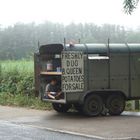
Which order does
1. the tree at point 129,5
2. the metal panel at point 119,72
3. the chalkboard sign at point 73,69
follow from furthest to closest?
the metal panel at point 119,72, the chalkboard sign at point 73,69, the tree at point 129,5

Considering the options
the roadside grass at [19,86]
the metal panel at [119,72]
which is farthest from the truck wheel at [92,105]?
the roadside grass at [19,86]

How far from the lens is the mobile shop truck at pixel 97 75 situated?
17.1 meters

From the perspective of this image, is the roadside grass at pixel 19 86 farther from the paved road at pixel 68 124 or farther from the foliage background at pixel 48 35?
the paved road at pixel 68 124

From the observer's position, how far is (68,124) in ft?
51.3

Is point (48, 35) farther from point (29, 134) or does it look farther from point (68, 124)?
point (29, 134)

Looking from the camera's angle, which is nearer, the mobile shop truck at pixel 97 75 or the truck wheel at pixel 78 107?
the mobile shop truck at pixel 97 75

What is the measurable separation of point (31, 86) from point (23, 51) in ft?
24.3

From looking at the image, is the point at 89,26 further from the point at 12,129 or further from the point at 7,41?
the point at 12,129

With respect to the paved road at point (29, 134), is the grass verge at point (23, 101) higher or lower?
higher

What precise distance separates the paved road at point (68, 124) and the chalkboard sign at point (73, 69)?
1.11m

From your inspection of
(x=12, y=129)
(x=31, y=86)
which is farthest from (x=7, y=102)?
(x=12, y=129)

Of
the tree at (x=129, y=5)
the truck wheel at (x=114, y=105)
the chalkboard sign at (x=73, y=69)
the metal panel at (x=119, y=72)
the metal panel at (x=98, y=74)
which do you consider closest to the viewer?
the tree at (x=129, y=5)

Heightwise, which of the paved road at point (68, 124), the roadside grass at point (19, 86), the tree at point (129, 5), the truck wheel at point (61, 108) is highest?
the tree at point (129, 5)

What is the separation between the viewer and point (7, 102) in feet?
74.0
